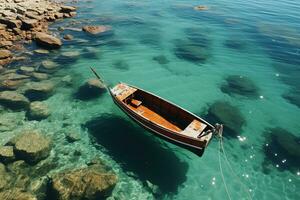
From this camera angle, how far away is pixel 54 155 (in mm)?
18219

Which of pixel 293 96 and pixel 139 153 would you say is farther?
pixel 293 96

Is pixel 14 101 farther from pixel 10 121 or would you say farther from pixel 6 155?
pixel 6 155

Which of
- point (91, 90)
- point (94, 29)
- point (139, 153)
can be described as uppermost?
point (94, 29)

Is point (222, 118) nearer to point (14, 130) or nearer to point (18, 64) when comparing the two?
point (14, 130)

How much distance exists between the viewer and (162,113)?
20.6 metres

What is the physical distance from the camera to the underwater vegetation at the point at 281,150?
18.1 meters

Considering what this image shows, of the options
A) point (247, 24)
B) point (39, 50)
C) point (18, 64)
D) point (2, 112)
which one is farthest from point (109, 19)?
point (2, 112)

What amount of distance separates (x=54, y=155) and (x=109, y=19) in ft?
100

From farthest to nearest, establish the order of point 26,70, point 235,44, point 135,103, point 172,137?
point 235,44 → point 26,70 → point 135,103 → point 172,137

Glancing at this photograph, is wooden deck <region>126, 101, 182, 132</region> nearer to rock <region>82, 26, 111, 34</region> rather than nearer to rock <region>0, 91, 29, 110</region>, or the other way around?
rock <region>0, 91, 29, 110</region>

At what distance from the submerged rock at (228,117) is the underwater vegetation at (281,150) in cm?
230

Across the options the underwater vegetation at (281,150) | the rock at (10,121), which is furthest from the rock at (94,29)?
the underwater vegetation at (281,150)

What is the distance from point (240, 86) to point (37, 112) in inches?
778

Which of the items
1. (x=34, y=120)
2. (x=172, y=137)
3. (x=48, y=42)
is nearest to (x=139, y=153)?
(x=172, y=137)
